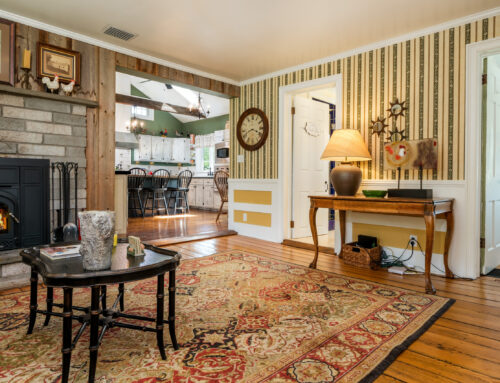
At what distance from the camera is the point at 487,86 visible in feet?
10.1

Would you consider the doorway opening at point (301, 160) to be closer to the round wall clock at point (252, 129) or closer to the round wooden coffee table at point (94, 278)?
the round wall clock at point (252, 129)

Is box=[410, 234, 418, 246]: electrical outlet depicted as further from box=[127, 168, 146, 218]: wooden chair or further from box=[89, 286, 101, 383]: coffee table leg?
box=[127, 168, 146, 218]: wooden chair

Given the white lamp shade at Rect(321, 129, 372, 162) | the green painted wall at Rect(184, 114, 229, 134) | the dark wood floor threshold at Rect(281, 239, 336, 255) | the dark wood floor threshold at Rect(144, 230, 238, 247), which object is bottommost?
the dark wood floor threshold at Rect(281, 239, 336, 255)

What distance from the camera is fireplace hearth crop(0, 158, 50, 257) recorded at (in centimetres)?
290

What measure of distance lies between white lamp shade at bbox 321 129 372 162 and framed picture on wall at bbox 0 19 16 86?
3.18 metres

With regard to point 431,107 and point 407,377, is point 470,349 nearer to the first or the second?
point 407,377

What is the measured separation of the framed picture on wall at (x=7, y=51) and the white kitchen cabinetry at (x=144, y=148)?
729 cm

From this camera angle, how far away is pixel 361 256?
338 cm

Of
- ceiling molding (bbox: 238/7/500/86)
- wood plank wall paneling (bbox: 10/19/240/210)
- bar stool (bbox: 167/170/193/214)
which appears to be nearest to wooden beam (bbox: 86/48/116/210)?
wood plank wall paneling (bbox: 10/19/240/210)

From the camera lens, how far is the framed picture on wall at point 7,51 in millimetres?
2988

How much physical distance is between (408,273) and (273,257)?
4.64ft

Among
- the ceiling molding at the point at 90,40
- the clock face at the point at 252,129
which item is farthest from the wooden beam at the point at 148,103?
the ceiling molding at the point at 90,40

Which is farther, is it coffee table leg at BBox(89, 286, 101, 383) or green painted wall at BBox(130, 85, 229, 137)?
green painted wall at BBox(130, 85, 229, 137)

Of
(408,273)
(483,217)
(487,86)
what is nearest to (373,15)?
(487,86)
